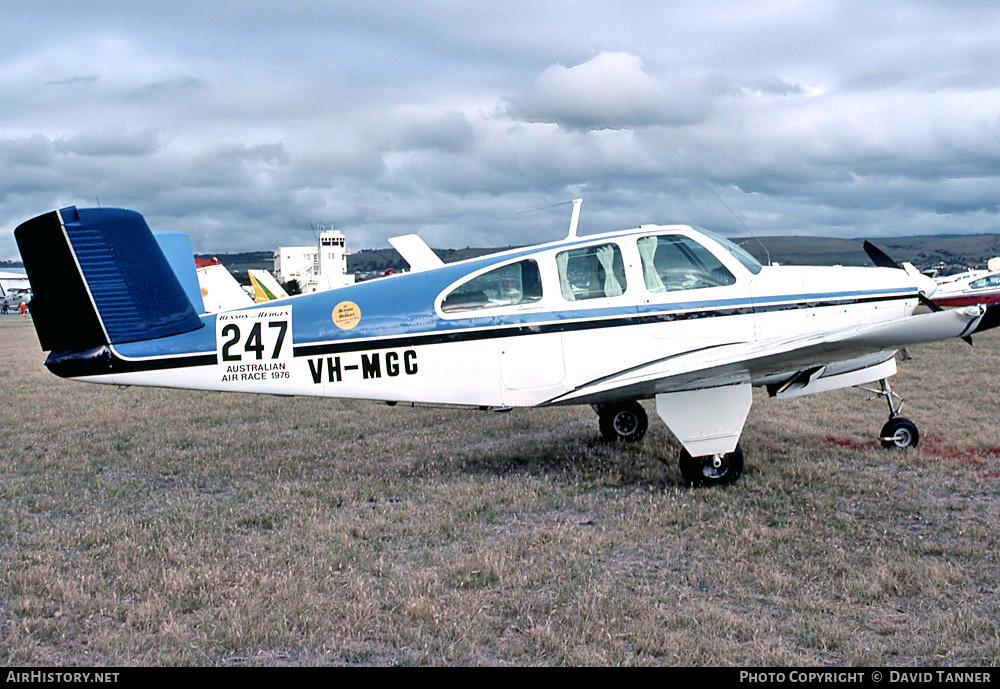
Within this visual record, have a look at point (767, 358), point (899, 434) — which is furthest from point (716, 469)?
point (899, 434)

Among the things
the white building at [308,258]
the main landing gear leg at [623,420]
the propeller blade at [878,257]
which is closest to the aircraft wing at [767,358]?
the propeller blade at [878,257]

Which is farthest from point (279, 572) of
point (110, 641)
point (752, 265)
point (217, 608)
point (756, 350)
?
point (752, 265)

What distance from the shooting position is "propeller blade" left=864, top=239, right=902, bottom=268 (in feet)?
28.1

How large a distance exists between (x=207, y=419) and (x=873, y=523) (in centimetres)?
911

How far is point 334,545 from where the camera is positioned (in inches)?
213

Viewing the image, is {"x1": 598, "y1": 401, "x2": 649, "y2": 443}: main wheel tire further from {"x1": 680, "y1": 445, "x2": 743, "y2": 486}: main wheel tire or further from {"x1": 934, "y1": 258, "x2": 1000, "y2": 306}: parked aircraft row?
{"x1": 934, "y1": 258, "x2": 1000, "y2": 306}: parked aircraft row

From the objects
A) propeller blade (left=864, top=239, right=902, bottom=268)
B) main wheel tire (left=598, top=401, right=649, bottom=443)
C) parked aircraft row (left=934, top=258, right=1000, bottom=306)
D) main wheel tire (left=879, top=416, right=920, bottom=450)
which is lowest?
main wheel tire (left=879, top=416, right=920, bottom=450)

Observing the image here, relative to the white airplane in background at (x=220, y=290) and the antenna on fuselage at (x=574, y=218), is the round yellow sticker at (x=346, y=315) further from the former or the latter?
the white airplane in background at (x=220, y=290)

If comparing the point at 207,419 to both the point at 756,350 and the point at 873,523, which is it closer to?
the point at 756,350

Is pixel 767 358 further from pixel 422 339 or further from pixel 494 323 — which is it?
pixel 422 339

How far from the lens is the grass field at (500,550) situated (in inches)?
153

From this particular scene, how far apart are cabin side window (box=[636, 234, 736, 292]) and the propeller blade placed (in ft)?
8.95

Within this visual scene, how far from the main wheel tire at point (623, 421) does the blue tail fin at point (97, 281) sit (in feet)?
15.3

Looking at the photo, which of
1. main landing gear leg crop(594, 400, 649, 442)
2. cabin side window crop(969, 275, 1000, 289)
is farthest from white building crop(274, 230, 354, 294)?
main landing gear leg crop(594, 400, 649, 442)
